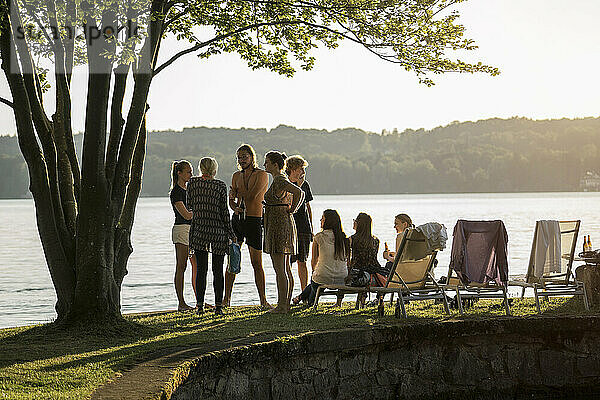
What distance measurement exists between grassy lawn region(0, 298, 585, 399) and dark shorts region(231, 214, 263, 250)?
0.82 meters

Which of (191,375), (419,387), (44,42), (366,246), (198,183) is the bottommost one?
(419,387)

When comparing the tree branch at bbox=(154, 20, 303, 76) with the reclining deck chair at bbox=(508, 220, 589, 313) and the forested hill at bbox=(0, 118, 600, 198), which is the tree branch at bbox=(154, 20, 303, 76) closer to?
the reclining deck chair at bbox=(508, 220, 589, 313)

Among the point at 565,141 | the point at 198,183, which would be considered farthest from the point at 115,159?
the point at 565,141

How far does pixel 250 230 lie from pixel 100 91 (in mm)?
2412

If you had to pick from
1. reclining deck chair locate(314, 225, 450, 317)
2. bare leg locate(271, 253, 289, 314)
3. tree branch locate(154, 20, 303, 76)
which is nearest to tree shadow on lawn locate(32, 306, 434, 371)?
bare leg locate(271, 253, 289, 314)

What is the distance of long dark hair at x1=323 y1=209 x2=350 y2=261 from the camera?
1000 cm

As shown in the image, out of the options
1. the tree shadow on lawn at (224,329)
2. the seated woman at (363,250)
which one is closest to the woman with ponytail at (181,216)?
the tree shadow on lawn at (224,329)

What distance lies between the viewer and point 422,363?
802 centimetres

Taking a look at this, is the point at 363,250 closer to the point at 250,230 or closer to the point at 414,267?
the point at 414,267

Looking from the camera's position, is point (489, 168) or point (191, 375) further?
point (489, 168)

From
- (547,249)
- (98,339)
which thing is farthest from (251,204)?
(547,249)

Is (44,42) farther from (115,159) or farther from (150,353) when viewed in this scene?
(150,353)

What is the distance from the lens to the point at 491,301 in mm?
11500

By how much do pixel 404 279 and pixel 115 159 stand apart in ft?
11.3
